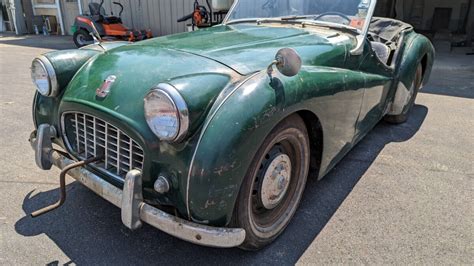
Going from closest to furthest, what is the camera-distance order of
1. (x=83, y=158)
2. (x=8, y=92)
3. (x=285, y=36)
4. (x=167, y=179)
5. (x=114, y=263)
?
(x=167, y=179)
(x=114, y=263)
(x=83, y=158)
(x=285, y=36)
(x=8, y=92)

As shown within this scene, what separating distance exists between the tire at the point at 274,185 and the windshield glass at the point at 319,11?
134cm

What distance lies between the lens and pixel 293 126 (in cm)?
215

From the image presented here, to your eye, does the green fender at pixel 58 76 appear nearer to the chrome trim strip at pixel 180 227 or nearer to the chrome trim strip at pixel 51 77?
the chrome trim strip at pixel 51 77

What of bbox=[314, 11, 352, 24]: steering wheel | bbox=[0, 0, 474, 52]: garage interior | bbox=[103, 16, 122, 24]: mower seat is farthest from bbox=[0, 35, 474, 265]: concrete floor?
bbox=[103, 16, 122, 24]: mower seat

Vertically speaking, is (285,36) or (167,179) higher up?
(285,36)

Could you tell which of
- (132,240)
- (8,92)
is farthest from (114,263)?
(8,92)

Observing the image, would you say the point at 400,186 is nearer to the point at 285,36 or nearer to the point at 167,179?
the point at 285,36

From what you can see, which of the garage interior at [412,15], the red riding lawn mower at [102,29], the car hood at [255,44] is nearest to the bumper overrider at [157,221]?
the car hood at [255,44]

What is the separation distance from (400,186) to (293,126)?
1406 mm

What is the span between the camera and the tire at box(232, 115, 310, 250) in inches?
76.3

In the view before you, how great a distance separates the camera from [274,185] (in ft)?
7.09

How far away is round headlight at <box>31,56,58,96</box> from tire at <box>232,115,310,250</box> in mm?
1482

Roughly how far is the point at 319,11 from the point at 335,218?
5.88ft

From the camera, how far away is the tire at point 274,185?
76.3 inches
